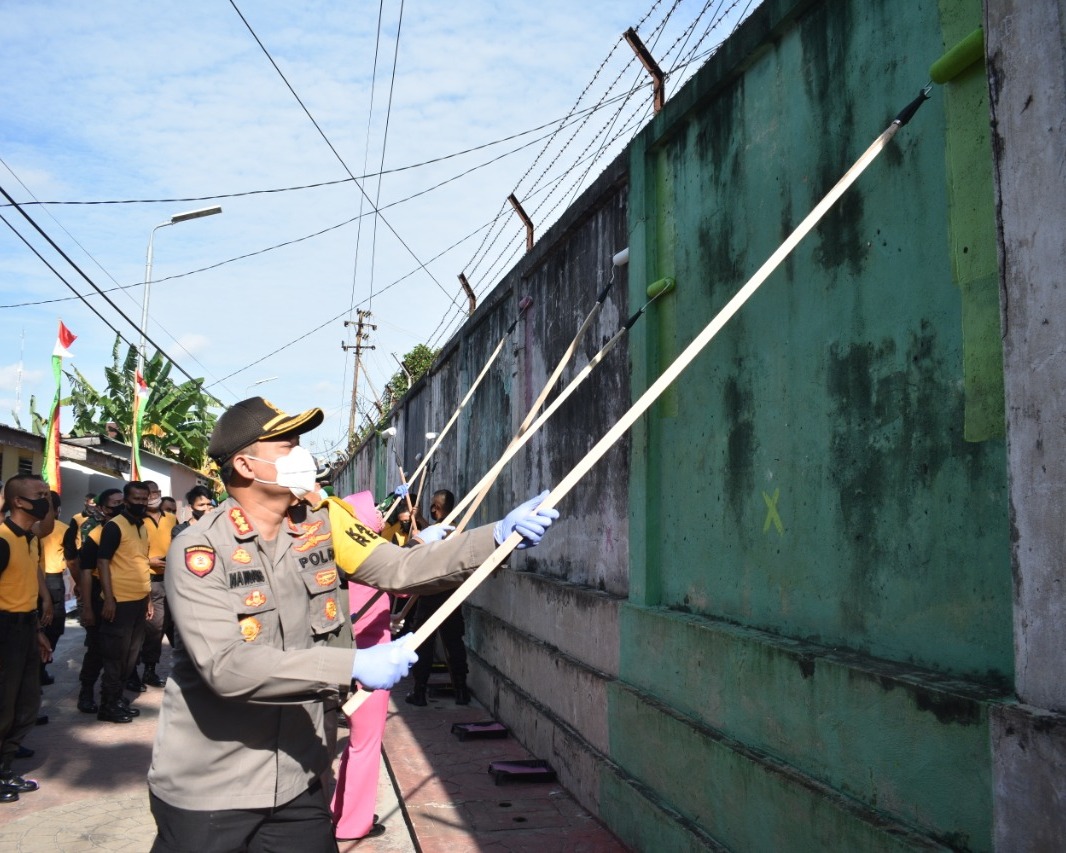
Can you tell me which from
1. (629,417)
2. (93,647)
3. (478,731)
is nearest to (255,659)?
(629,417)

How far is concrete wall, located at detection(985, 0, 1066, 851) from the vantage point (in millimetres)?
2109

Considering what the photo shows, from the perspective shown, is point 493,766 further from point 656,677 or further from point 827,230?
point 827,230

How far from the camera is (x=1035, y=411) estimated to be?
221 centimetres

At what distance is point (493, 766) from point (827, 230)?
143 inches

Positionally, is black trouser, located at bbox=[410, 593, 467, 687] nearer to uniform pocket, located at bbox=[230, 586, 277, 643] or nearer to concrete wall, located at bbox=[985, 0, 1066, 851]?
uniform pocket, located at bbox=[230, 586, 277, 643]

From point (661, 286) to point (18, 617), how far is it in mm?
4085

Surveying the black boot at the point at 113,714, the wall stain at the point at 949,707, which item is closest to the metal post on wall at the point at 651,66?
the wall stain at the point at 949,707

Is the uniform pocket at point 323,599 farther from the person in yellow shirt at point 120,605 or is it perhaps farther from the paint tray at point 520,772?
the person in yellow shirt at point 120,605

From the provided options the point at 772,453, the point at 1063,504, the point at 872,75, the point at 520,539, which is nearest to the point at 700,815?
the point at 772,453

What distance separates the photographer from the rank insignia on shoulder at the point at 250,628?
7.80 ft

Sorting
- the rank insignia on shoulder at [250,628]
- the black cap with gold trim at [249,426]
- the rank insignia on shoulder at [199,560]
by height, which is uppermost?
the black cap with gold trim at [249,426]

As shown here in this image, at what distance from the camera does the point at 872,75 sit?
3.12m

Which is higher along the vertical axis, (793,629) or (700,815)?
(793,629)

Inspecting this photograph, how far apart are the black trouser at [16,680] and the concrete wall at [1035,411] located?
505 cm
